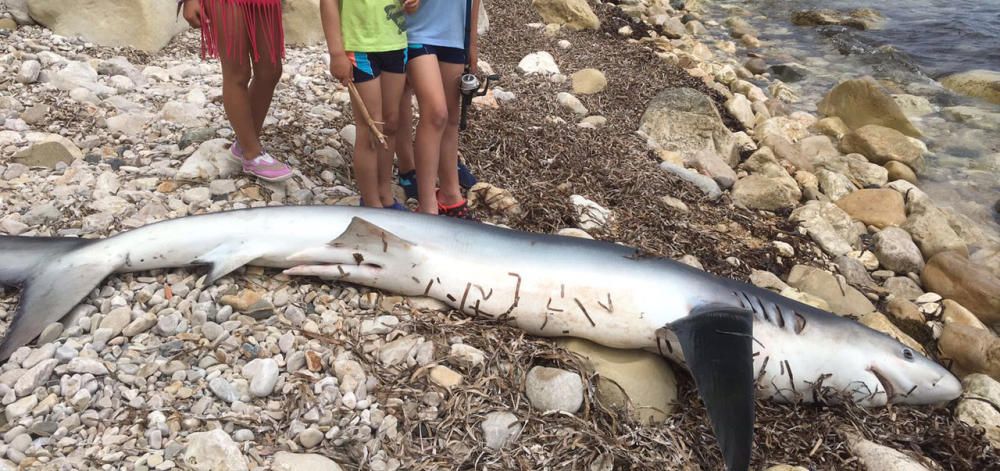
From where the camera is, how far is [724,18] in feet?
41.3

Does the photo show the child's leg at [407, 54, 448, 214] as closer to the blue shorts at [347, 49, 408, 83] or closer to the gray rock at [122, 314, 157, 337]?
the blue shorts at [347, 49, 408, 83]

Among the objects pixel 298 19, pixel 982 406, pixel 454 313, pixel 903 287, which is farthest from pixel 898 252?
pixel 298 19

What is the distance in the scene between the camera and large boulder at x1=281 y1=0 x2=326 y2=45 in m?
6.05

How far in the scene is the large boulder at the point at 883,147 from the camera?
20.8ft

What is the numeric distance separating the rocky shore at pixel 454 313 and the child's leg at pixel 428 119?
601mm

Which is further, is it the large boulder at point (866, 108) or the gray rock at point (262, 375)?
the large boulder at point (866, 108)

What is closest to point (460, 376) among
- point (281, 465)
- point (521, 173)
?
point (281, 465)

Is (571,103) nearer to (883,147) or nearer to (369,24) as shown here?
(369,24)

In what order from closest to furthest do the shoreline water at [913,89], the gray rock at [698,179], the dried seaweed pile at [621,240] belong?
1. the dried seaweed pile at [621,240]
2. the gray rock at [698,179]
3. the shoreline water at [913,89]

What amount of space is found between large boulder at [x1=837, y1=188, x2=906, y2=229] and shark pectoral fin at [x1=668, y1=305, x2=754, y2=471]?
314 centimetres

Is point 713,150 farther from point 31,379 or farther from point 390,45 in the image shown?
point 31,379

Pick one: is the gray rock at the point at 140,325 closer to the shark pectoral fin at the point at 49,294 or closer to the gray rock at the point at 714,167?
the shark pectoral fin at the point at 49,294

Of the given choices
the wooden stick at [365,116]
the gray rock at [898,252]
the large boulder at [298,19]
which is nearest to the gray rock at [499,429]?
the wooden stick at [365,116]

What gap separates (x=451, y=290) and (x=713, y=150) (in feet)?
11.4
